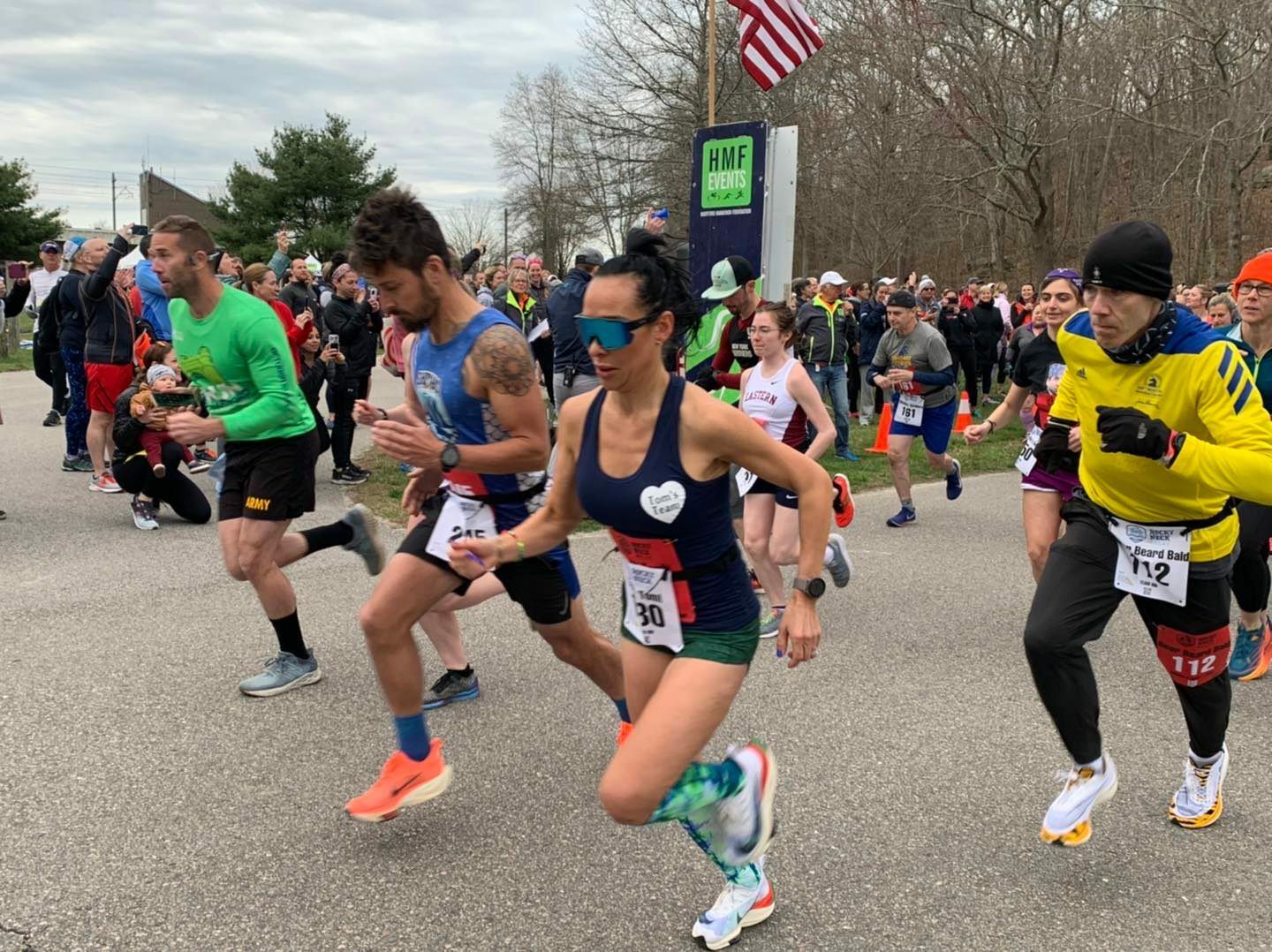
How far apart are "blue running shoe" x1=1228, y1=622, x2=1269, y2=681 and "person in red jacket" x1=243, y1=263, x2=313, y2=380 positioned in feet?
22.9

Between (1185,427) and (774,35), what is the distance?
8.23 meters

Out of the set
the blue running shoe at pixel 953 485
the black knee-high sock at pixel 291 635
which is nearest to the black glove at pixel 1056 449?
the black knee-high sock at pixel 291 635

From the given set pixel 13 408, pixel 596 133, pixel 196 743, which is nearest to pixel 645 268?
pixel 196 743

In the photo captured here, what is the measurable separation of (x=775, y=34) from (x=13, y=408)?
11.4 metres

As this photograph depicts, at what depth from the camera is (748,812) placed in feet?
8.93

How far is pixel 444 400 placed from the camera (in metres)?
3.47

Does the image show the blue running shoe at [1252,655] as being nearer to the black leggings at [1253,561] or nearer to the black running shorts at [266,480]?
the black leggings at [1253,561]

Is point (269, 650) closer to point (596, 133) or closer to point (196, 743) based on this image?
point (196, 743)

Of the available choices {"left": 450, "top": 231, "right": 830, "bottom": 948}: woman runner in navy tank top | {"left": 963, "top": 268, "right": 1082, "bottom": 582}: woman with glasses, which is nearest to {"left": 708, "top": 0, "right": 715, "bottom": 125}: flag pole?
{"left": 963, "top": 268, "right": 1082, "bottom": 582}: woman with glasses

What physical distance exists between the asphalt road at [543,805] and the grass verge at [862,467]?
2.94 m

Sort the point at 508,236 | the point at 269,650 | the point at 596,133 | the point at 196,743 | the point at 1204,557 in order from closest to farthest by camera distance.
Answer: the point at 1204,557
the point at 196,743
the point at 269,650
the point at 596,133
the point at 508,236

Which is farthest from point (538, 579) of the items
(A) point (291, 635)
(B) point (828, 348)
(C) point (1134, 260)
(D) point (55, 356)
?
(D) point (55, 356)

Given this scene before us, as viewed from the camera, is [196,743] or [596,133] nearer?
[196,743]

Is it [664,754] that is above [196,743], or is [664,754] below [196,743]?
above
